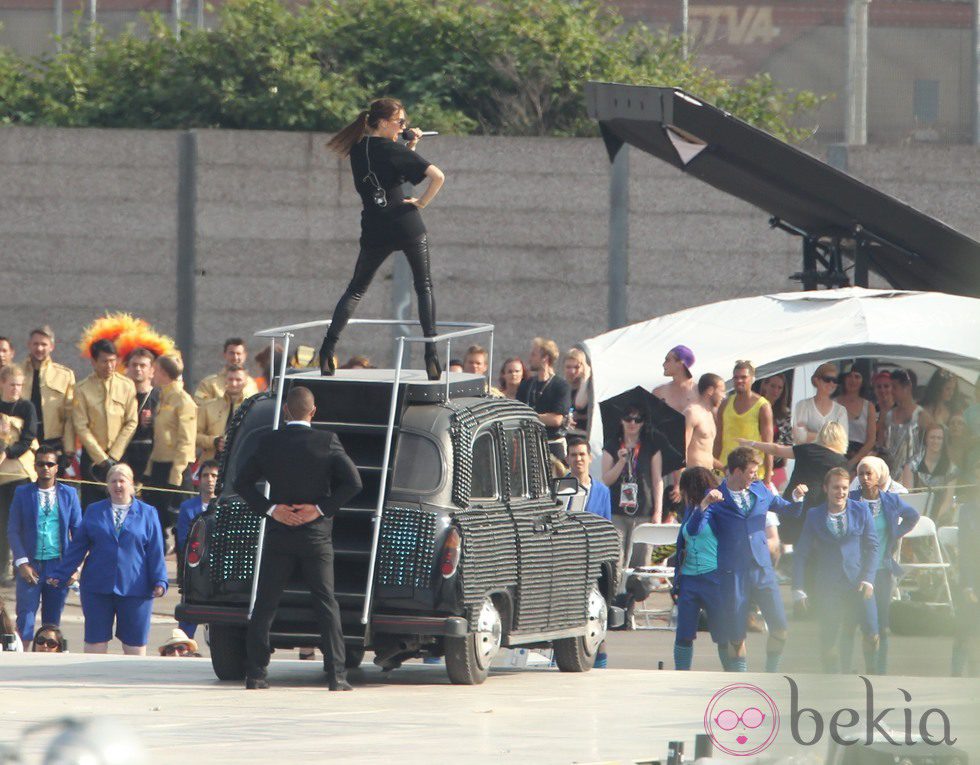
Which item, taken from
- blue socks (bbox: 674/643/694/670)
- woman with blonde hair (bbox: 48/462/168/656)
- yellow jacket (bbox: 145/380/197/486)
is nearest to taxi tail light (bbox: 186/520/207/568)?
woman with blonde hair (bbox: 48/462/168/656)

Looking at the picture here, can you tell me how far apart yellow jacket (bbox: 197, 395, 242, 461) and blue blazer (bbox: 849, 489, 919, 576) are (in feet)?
19.8

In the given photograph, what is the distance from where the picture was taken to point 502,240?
21.6 m

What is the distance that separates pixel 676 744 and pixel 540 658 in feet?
22.2

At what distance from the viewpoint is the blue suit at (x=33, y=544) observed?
13.7m

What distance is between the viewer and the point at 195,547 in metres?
10.9

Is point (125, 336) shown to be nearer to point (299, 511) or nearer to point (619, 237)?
point (619, 237)

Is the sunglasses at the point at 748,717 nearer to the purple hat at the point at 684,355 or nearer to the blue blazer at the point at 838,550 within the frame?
the blue blazer at the point at 838,550

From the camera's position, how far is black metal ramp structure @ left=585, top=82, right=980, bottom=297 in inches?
699

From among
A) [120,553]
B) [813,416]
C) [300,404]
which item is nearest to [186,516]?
[120,553]

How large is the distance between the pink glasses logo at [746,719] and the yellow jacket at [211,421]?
39.2 ft

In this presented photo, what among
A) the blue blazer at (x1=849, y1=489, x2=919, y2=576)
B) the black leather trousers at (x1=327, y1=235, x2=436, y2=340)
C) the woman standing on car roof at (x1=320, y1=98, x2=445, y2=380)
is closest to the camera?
the woman standing on car roof at (x1=320, y1=98, x2=445, y2=380)

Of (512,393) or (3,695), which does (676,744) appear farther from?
(512,393)

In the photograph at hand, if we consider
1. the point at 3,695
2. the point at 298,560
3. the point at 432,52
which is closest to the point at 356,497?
the point at 298,560

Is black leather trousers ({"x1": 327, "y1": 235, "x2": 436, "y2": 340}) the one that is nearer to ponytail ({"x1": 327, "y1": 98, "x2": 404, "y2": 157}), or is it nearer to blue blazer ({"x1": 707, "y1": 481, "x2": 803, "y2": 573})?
ponytail ({"x1": 327, "y1": 98, "x2": 404, "y2": 157})
